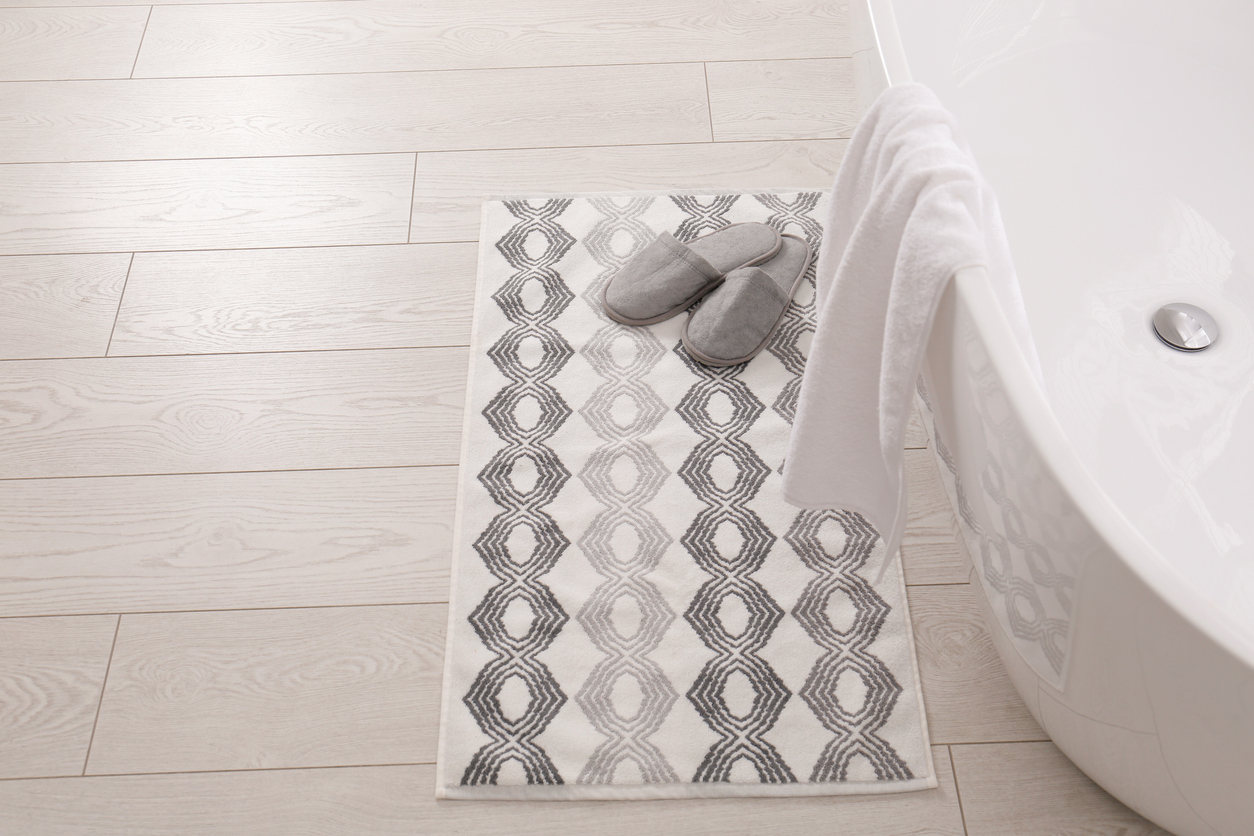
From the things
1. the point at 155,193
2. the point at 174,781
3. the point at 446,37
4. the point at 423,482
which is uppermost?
the point at 446,37

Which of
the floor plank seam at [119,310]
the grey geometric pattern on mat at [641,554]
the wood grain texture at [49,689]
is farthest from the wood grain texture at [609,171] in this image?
the wood grain texture at [49,689]

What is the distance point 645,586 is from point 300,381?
2.10 ft

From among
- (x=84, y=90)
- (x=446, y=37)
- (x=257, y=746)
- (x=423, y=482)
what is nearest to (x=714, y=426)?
(x=423, y=482)

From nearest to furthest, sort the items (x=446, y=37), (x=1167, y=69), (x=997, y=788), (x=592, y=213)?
(x=997, y=788), (x=1167, y=69), (x=592, y=213), (x=446, y=37)

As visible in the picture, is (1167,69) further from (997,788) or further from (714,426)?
(997,788)

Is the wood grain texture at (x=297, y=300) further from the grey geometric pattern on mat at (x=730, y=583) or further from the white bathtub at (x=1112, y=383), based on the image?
the white bathtub at (x=1112, y=383)

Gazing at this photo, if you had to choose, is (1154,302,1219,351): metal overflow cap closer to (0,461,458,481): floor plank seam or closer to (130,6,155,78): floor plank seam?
(0,461,458,481): floor plank seam

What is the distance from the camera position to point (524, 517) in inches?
53.6

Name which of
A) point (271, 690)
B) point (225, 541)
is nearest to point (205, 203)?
point (225, 541)

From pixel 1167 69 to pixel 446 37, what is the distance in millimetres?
1327

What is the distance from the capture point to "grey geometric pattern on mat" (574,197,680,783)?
1.19 metres

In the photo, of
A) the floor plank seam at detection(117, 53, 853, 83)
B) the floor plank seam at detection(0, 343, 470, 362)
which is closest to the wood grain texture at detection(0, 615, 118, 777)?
the floor plank seam at detection(0, 343, 470, 362)

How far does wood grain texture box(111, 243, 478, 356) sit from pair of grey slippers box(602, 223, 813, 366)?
0.93 ft

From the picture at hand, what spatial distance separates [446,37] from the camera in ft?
6.42
